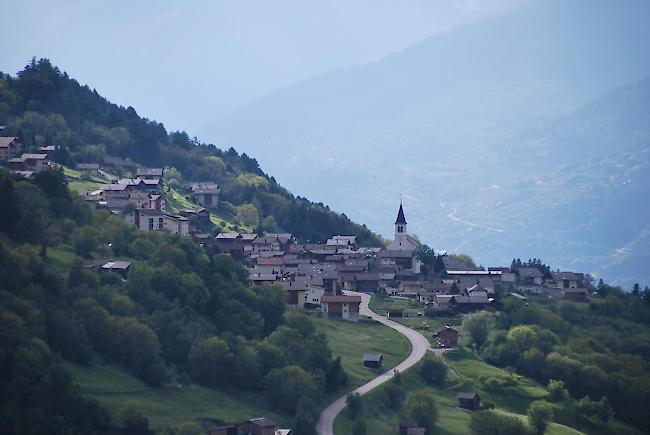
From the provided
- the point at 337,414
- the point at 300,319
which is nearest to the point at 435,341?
the point at 300,319

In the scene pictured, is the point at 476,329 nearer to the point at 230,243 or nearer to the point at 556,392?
the point at 556,392

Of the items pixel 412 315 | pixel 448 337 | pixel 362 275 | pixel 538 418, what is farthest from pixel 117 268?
pixel 362 275

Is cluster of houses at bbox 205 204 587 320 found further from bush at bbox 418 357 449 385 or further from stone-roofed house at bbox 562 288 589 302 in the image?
bush at bbox 418 357 449 385

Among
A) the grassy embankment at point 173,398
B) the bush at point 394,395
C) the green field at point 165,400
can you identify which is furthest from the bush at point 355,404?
the green field at point 165,400

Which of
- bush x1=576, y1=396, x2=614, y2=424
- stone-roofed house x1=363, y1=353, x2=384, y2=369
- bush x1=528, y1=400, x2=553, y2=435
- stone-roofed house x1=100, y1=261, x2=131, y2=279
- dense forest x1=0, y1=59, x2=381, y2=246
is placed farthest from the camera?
dense forest x1=0, y1=59, x2=381, y2=246

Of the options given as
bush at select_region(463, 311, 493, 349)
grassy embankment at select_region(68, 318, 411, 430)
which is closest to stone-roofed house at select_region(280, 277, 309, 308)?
bush at select_region(463, 311, 493, 349)

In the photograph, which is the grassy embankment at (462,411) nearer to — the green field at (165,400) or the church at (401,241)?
the green field at (165,400)
